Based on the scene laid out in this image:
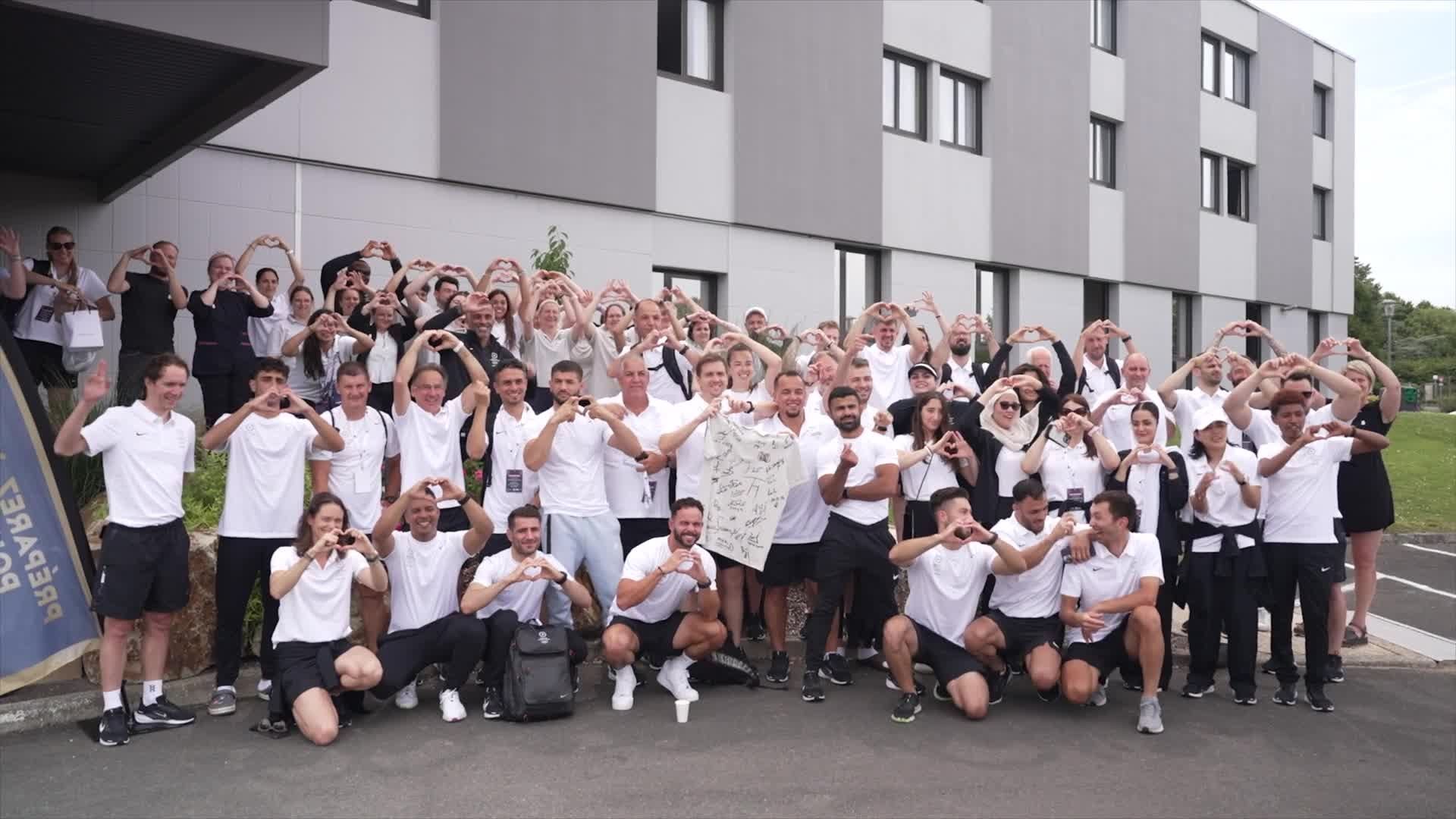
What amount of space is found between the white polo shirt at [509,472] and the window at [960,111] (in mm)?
15167

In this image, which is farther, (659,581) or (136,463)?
(659,581)

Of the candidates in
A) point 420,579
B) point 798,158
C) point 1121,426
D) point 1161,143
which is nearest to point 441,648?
point 420,579

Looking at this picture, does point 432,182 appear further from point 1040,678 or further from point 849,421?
point 1040,678

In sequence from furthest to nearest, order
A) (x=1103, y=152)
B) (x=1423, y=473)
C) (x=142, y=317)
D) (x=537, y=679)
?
(x=1103, y=152) < (x=1423, y=473) < (x=142, y=317) < (x=537, y=679)

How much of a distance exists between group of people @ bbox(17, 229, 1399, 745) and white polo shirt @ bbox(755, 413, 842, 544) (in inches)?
0.9

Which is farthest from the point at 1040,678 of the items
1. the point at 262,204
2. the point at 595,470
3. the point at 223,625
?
the point at 262,204

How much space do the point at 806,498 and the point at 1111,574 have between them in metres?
2.19

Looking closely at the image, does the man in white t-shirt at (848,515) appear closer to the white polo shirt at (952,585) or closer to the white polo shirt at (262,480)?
the white polo shirt at (952,585)

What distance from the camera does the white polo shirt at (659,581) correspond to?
295 inches

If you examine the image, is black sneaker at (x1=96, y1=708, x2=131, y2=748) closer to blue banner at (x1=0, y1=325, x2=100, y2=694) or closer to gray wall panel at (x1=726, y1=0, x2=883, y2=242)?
blue banner at (x1=0, y1=325, x2=100, y2=694)

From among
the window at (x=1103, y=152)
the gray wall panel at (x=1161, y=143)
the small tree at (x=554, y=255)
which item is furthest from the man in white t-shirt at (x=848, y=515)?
the gray wall panel at (x=1161, y=143)

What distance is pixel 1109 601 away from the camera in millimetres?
7488

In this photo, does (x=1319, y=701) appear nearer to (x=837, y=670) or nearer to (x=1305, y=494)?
(x=1305, y=494)

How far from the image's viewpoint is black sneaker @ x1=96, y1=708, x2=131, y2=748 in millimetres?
6414
